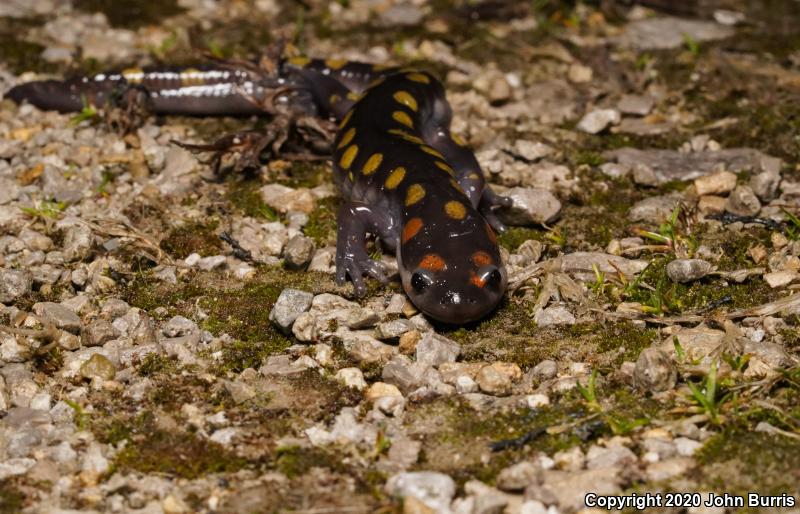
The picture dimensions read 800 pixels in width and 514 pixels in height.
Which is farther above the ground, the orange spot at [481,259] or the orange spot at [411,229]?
the orange spot at [481,259]

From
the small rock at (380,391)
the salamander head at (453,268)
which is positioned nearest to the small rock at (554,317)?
the salamander head at (453,268)

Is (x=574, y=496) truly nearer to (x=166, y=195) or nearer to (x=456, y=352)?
(x=456, y=352)

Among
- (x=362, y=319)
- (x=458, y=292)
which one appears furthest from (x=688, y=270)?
(x=362, y=319)

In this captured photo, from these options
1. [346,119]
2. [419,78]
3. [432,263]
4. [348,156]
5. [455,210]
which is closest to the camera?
[432,263]

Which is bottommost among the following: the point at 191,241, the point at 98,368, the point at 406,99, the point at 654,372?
the point at 191,241

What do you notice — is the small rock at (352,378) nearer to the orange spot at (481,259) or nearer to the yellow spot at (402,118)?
the orange spot at (481,259)

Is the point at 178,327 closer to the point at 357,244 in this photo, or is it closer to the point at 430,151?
the point at 357,244

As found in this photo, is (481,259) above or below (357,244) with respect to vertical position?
above
